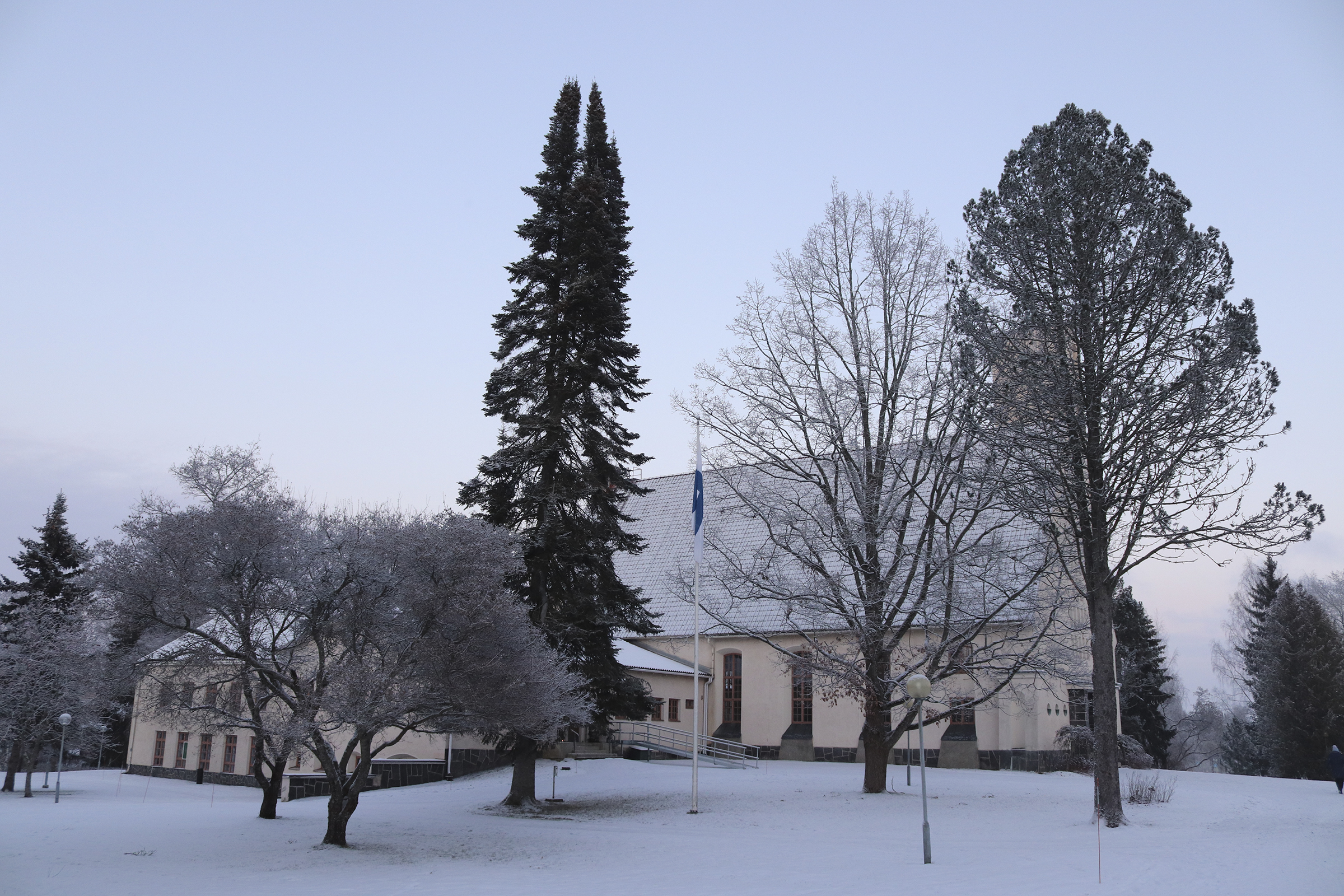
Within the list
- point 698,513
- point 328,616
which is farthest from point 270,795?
point 698,513

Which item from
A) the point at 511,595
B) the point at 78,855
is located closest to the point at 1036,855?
the point at 511,595

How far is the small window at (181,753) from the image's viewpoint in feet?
97.9

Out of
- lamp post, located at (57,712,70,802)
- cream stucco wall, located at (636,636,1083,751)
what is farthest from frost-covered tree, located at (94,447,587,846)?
cream stucco wall, located at (636,636,1083,751)

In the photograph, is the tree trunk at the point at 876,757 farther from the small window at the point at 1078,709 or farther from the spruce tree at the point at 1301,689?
the spruce tree at the point at 1301,689

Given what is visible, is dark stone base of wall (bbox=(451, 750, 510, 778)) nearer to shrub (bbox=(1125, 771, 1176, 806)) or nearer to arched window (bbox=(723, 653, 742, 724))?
arched window (bbox=(723, 653, 742, 724))

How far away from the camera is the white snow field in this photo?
11305mm

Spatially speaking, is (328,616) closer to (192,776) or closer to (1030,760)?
(192,776)

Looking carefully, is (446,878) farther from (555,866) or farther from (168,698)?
(168,698)

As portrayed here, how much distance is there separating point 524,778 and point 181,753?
15984 millimetres

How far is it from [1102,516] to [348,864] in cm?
1343

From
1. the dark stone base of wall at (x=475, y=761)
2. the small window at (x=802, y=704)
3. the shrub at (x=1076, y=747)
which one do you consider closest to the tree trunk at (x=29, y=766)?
the dark stone base of wall at (x=475, y=761)

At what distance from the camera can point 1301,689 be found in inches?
1350

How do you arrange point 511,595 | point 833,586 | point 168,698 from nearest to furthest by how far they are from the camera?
point 168,698, point 511,595, point 833,586

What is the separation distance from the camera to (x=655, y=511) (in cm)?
3900
